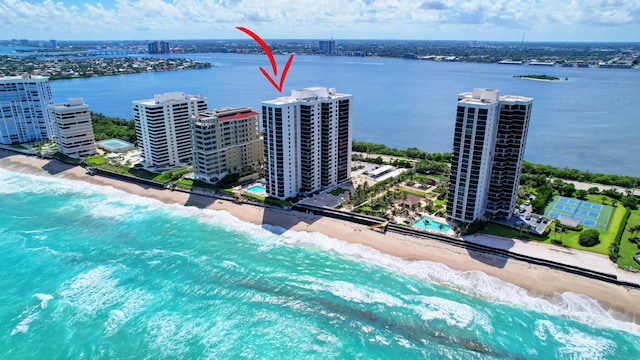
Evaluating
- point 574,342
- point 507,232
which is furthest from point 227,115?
point 574,342

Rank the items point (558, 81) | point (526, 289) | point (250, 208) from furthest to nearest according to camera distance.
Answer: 1. point (558, 81)
2. point (250, 208)
3. point (526, 289)

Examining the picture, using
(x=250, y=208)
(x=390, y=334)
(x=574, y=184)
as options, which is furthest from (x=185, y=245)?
(x=574, y=184)

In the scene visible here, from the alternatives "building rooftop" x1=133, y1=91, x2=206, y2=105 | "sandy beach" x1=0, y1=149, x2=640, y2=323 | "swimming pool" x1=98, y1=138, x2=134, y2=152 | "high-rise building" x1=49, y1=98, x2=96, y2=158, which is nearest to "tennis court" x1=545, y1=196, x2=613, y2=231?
"sandy beach" x1=0, y1=149, x2=640, y2=323

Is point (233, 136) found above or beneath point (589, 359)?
above

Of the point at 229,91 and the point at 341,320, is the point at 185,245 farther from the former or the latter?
the point at 229,91

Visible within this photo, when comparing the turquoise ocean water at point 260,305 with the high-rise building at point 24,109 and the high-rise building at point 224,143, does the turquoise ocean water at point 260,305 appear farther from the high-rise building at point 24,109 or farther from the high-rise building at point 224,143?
the high-rise building at point 24,109

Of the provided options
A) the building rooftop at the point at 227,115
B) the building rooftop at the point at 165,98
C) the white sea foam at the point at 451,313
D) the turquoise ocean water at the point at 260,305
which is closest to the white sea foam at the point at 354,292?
the turquoise ocean water at the point at 260,305
